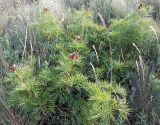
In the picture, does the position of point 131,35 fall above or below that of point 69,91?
above

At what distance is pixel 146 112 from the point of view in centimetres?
243

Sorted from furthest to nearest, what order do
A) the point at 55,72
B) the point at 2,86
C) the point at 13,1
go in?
1. the point at 13,1
2. the point at 2,86
3. the point at 55,72

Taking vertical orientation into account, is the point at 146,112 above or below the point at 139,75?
below

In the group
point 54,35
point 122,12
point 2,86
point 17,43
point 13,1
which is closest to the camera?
point 2,86

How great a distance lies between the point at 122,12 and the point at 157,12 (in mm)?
477

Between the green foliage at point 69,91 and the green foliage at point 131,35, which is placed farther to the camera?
the green foliage at point 131,35

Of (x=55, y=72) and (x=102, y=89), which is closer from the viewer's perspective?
(x=102, y=89)

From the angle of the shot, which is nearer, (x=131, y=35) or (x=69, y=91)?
(x=69, y=91)

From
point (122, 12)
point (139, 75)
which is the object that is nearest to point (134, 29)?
point (139, 75)

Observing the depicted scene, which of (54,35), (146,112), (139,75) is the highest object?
(54,35)

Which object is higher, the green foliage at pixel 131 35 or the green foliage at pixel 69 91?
the green foliage at pixel 131 35

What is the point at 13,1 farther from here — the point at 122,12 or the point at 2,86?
the point at 2,86

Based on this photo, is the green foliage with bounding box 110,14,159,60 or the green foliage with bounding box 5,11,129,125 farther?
the green foliage with bounding box 110,14,159,60

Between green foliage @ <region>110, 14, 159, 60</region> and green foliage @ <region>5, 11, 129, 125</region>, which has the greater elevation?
green foliage @ <region>110, 14, 159, 60</region>
